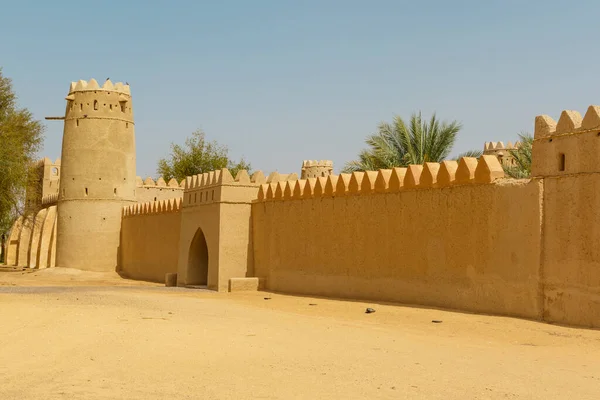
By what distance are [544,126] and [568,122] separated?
420mm

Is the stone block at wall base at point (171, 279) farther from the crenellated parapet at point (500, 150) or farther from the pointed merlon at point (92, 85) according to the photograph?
the crenellated parapet at point (500, 150)

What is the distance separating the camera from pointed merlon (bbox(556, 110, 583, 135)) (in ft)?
32.8

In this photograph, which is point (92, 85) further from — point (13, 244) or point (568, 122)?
point (568, 122)

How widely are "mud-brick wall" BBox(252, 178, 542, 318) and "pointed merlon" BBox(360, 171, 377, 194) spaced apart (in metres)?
0.12

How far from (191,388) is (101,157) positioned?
2222cm

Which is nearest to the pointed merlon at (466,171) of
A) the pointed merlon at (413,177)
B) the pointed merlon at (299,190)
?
the pointed merlon at (413,177)

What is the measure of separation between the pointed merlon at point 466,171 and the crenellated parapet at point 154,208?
11442mm

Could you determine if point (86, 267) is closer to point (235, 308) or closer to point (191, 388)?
point (235, 308)

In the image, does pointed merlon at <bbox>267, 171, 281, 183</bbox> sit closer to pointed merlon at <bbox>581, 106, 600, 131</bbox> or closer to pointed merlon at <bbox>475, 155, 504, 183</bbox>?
pointed merlon at <bbox>475, 155, 504, 183</bbox>

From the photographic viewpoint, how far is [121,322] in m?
9.43

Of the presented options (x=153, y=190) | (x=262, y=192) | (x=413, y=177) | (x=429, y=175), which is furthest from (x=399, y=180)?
(x=153, y=190)

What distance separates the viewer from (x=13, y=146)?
22984 mm

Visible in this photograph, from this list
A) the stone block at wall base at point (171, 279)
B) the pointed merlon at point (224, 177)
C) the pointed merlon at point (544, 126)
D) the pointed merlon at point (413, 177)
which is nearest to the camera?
the pointed merlon at point (544, 126)

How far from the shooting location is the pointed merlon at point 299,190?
52.6 feet
